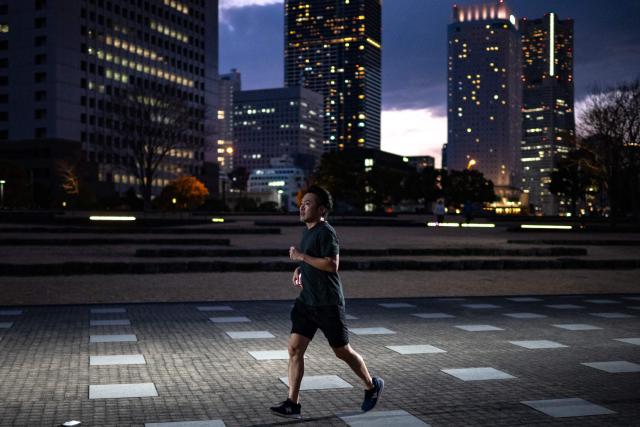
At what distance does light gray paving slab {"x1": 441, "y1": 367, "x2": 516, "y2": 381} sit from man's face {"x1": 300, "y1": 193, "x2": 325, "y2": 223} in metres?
2.65

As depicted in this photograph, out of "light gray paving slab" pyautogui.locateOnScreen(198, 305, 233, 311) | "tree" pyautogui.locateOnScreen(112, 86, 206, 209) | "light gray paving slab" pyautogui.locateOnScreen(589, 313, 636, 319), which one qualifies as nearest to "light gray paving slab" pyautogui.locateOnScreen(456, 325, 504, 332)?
"light gray paving slab" pyautogui.locateOnScreen(589, 313, 636, 319)

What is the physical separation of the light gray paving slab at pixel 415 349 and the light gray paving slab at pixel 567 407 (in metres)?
2.42

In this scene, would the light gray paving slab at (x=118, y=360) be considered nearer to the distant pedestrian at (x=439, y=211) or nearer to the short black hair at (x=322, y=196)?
the short black hair at (x=322, y=196)

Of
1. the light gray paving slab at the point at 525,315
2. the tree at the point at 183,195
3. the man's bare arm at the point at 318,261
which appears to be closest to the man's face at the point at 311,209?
the man's bare arm at the point at 318,261

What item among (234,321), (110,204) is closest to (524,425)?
(234,321)

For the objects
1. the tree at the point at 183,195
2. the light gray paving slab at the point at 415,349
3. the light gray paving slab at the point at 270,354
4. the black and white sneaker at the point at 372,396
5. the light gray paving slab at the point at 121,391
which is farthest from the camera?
the tree at the point at 183,195

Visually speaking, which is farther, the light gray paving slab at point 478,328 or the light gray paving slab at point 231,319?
the light gray paving slab at point 231,319

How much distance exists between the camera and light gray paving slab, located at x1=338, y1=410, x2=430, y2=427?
529cm

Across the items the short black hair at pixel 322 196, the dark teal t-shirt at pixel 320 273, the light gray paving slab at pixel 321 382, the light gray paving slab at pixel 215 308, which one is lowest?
the light gray paving slab at pixel 215 308

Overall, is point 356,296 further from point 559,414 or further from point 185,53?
point 185,53

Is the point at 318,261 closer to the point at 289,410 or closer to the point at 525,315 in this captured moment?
the point at 289,410

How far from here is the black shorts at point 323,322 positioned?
5398mm

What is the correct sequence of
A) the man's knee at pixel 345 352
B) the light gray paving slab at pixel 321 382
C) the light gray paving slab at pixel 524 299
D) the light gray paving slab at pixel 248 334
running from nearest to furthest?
1. the man's knee at pixel 345 352
2. the light gray paving slab at pixel 321 382
3. the light gray paving slab at pixel 248 334
4. the light gray paving slab at pixel 524 299

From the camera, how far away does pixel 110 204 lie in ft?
296
